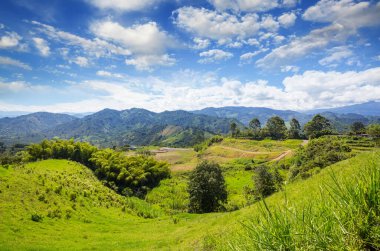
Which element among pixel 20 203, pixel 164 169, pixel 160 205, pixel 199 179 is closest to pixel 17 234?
pixel 20 203

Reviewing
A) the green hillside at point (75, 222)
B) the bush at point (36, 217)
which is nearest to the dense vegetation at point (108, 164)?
the green hillside at point (75, 222)

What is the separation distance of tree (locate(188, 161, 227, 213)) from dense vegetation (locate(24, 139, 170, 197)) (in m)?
34.1

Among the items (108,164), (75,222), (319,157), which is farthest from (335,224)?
(108,164)

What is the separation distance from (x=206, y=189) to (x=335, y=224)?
57459 mm

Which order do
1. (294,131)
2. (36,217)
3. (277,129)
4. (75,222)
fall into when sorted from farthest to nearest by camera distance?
(277,129) < (294,131) < (75,222) < (36,217)

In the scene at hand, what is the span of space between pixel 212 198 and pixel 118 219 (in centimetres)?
2256

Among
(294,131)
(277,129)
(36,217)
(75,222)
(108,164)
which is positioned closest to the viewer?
(36,217)

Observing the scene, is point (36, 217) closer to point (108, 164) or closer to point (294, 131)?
point (108, 164)

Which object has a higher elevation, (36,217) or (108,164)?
(36,217)

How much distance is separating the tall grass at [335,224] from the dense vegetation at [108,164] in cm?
8729

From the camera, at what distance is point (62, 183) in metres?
44.9

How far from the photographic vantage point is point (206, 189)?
2288 inches

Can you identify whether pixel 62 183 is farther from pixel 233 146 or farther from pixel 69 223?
pixel 233 146

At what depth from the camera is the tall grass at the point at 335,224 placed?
2088mm
